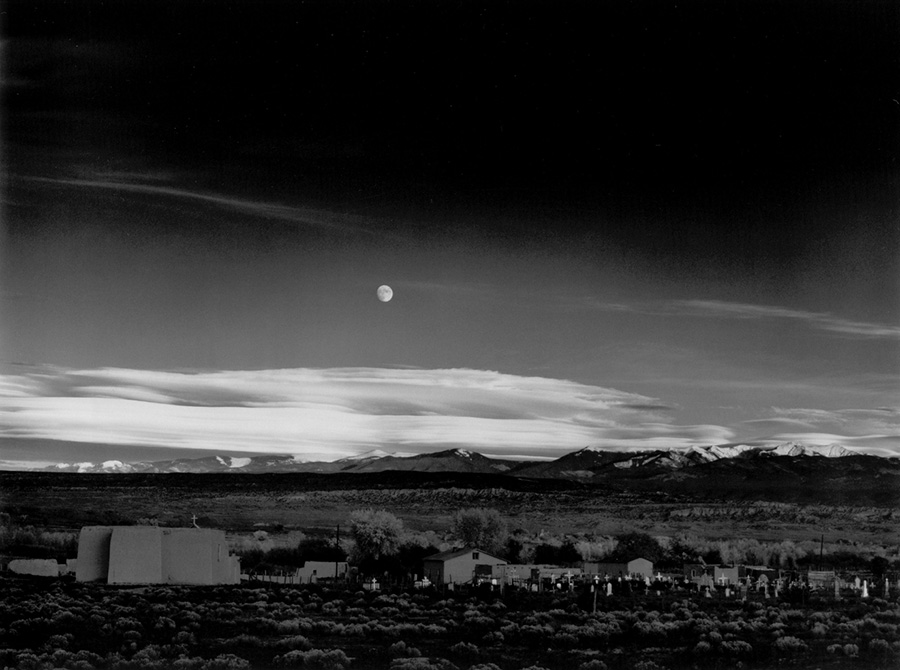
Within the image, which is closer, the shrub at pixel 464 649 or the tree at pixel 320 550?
the shrub at pixel 464 649

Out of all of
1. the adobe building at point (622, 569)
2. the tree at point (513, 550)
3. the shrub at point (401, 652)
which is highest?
the tree at point (513, 550)

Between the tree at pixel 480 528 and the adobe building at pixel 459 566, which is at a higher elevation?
the tree at pixel 480 528

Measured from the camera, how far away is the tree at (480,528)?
3114cm

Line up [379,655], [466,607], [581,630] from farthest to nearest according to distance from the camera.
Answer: [466,607] → [581,630] → [379,655]

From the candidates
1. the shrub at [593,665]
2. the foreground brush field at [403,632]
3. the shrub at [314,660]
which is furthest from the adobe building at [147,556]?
the shrub at [593,665]

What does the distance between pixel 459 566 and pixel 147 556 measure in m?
7.58

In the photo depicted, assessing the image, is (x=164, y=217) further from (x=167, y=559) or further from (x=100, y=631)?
(x=100, y=631)

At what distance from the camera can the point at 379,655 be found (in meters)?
19.4

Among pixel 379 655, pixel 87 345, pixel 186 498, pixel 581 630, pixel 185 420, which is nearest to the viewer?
pixel 379 655

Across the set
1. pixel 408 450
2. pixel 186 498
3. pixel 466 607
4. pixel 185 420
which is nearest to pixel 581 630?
pixel 466 607

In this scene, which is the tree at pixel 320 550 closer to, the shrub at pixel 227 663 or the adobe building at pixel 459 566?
the adobe building at pixel 459 566

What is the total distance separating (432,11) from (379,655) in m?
12.7

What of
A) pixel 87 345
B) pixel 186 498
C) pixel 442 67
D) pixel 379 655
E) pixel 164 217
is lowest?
pixel 379 655

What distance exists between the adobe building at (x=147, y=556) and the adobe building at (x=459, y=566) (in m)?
5.35
